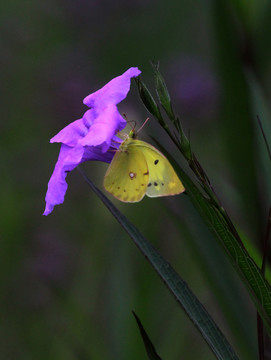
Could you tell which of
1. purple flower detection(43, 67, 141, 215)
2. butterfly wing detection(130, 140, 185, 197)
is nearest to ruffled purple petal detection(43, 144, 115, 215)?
purple flower detection(43, 67, 141, 215)

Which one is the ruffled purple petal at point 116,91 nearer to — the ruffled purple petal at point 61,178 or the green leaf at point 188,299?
the ruffled purple petal at point 61,178

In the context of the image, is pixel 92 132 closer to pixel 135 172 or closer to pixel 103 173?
pixel 135 172

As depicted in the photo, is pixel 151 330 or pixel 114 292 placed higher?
pixel 114 292

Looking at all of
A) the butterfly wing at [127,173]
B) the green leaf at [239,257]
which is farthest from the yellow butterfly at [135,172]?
the green leaf at [239,257]

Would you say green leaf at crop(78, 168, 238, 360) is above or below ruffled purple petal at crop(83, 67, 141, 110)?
below

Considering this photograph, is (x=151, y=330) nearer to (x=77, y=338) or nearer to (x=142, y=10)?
(x=77, y=338)

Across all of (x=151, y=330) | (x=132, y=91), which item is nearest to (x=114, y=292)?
(x=151, y=330)

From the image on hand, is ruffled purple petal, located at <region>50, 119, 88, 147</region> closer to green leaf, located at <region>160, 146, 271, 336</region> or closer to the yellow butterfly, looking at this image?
the yellow butterfly
